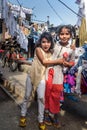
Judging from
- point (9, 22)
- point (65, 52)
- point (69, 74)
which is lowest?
point (69, 74)

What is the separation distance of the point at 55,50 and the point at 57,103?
0.93 m

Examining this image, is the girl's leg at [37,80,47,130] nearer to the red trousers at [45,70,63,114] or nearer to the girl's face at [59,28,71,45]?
the red trousers at [45,70,63,114]

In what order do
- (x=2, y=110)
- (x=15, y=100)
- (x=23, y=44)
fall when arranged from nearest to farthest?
(x=2, y=110) < (x=15, y=100) < (x=23, y=44)

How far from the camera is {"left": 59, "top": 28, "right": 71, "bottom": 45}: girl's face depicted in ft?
13.8

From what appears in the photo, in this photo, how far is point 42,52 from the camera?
13.8 ft

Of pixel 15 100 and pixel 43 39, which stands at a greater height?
pixel 43 39

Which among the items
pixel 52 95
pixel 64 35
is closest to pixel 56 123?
pixel 52 95

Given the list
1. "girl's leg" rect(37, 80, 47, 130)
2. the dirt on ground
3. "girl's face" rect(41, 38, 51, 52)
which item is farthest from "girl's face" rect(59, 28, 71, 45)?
the dirt on ground

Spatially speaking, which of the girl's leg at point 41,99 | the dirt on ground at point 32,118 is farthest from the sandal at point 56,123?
the girl's leg at point 41,99

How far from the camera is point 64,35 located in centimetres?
421

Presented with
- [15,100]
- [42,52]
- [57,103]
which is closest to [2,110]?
[15,100]

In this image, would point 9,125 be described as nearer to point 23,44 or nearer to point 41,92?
point 41,92

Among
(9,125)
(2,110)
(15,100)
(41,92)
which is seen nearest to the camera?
(41,92)

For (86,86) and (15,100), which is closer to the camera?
(86,86)
